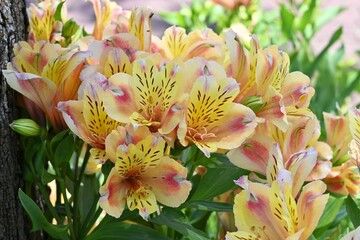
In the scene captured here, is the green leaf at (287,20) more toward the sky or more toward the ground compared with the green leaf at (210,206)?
more toward the ground

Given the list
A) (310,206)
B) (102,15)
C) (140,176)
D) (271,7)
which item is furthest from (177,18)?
(271,7)

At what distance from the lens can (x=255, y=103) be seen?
894mm

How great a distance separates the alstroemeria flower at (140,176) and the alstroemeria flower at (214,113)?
0.12 feet

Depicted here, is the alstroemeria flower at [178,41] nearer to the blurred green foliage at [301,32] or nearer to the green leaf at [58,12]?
the green leaf at [58,12]

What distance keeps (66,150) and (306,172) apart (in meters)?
0.30

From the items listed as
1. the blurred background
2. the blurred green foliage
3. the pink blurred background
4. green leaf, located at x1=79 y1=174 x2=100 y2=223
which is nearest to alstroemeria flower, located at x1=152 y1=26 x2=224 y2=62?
green leaf, located at x1=79 y1=174 x2=100 y2=223

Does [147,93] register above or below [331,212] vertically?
above

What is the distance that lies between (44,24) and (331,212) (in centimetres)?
49

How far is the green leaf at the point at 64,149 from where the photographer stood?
0.94m

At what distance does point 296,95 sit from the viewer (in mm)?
937

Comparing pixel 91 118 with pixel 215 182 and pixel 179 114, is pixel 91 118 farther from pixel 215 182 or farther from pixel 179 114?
pixel 215 182

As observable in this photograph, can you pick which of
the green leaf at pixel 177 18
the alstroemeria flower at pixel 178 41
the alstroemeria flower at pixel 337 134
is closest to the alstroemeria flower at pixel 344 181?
the alstroemeria flower at pixel 337 134

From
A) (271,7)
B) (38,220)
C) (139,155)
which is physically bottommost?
(271,7)

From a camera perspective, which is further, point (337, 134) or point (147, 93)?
point (337, 134)
